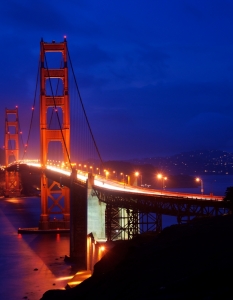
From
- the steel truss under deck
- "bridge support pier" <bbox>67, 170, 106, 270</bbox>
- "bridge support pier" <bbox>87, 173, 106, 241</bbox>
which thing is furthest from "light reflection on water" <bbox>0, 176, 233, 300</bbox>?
the steel truss under deck

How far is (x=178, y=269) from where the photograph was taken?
8.58 m

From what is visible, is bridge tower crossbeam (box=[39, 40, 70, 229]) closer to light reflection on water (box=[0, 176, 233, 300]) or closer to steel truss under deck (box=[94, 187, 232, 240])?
light reflection on water (box=[0, 176, 233, 300])

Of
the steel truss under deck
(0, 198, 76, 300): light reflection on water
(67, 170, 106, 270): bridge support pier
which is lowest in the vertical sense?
(0, 198, 76, 300): light reflection on water

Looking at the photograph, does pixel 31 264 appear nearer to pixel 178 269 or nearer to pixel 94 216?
pixel 94 216

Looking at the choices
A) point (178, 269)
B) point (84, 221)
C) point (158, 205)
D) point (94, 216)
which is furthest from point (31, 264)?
point (178, 269)

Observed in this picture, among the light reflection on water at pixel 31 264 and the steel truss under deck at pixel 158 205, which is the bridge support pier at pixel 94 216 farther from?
the light reflection on water at pixel 31 264

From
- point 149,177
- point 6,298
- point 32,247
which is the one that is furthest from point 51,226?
point 149,177

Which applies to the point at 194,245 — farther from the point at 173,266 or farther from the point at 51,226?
the point at 51,226

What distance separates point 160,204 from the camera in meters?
18.2

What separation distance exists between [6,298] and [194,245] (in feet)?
30.6

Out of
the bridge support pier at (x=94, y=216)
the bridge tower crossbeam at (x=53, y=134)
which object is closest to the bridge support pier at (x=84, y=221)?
the bridge support pier at (x=94, y=216)

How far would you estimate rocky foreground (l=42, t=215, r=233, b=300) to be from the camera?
7.13 metres

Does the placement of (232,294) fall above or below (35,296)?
above

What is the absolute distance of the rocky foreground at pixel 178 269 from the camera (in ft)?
Result: 23.4
